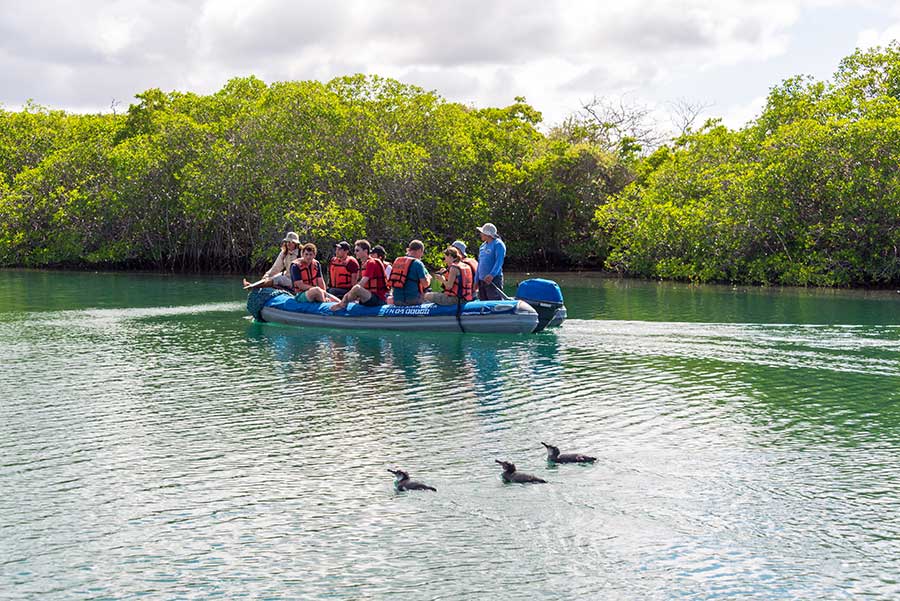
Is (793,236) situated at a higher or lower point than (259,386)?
higher

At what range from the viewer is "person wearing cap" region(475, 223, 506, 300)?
60.1 feet

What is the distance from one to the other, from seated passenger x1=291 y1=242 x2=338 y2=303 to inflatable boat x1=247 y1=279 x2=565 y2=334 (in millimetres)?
549

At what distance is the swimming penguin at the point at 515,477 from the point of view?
29.6 ft

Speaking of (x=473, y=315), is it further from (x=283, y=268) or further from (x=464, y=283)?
(x=283, y=268)

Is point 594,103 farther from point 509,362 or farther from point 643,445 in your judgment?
point 643,445

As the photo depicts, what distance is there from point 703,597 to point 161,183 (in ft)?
128

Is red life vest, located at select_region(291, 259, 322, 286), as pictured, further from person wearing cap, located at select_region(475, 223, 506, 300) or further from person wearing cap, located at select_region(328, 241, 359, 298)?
person wearing cap, located at select_region(475, 223, 506, 300)

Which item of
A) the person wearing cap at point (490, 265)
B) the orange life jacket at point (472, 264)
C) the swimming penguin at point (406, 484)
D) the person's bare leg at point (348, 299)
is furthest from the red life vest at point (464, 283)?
the swimming penguin at point (406, 484)

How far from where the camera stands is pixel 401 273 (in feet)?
62.1

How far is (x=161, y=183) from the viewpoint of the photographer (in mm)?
42781

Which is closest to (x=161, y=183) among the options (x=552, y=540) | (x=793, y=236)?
(x=793, y=236)

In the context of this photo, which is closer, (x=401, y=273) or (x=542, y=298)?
(x=542, y=298)

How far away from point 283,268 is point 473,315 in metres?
5.85

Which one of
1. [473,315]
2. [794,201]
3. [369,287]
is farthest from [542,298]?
[794,201]
